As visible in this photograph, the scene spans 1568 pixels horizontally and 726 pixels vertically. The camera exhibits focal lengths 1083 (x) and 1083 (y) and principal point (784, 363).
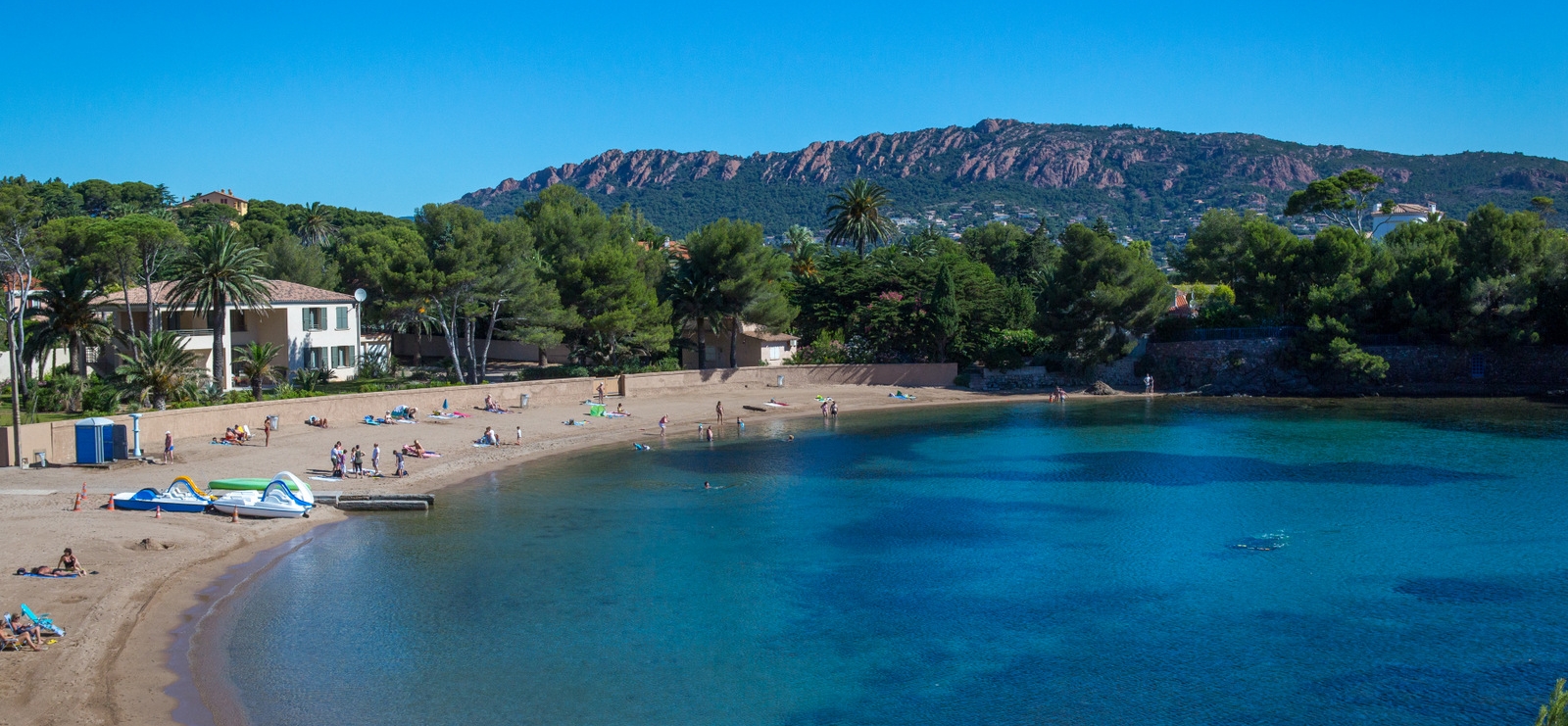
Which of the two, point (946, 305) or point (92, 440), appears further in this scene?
point (946, 305)

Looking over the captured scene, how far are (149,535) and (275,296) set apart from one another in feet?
100

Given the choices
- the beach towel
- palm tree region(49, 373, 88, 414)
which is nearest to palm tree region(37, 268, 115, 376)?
palm tree region(49, 373, 88, 414)

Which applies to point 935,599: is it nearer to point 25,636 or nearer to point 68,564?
point 25,636

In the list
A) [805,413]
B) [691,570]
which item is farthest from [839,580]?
[805,413]

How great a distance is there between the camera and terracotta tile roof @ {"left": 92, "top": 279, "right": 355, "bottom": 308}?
52.5 m

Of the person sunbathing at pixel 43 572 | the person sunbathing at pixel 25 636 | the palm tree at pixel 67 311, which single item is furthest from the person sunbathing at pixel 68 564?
the palm tree at pixel 67 311

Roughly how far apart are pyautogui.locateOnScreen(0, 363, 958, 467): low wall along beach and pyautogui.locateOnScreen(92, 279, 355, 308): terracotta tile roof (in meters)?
11.0

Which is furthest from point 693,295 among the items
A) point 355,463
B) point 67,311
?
Result: point 67,311

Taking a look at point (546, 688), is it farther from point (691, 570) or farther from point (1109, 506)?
point (1109, 506)

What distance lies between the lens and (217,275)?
46.7m

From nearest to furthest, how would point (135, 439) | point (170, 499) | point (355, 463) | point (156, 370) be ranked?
1. point (170, 499)
2. point (135, 439)
3. point (355, 463)
4. point (156, 370)

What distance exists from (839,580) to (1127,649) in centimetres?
742

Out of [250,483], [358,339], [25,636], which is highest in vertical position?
[358,339]

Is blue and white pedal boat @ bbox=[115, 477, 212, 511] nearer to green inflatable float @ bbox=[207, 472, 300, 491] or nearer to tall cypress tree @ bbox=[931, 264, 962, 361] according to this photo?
green inflatable float @ bbox=[207, 472, 300, 491]
